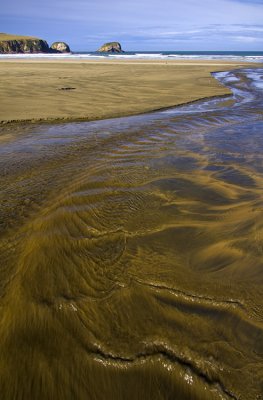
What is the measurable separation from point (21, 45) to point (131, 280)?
103 metres

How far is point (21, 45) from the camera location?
288ft

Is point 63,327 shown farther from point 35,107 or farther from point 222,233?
point 35,107

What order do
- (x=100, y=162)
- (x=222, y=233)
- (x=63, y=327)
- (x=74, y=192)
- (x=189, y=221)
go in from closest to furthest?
(x=63, y=327)
(x=222, y=233)
(x=189, y=221)
(x=74, y=192)
(x=100, y=162)

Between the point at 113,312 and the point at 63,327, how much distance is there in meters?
0.36

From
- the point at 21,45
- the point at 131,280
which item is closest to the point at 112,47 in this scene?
the point at 21,45

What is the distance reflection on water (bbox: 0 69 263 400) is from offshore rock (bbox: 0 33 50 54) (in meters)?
93.4

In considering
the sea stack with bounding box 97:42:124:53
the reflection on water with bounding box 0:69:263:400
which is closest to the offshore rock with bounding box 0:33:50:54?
the sea stack with bounding box 97:42:124:53

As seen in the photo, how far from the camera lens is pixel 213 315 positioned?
2.05 m

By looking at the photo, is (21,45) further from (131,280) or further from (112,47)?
(131,280)

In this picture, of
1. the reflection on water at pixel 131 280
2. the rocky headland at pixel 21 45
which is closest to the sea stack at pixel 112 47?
the rocky headland at pixel 21 45

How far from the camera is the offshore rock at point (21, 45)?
81.5m

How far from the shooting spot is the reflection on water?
171cm

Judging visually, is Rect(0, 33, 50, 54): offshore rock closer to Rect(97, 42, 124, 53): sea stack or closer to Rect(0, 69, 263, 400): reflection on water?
Rect(97, 42, 124, 53): sea stack

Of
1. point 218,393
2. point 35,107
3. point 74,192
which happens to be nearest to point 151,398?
point 218,393
